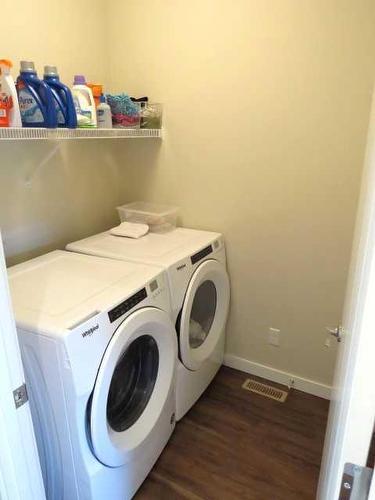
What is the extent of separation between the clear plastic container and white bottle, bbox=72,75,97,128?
0.61m

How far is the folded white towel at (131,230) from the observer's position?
2008mm

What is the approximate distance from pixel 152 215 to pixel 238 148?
60 cm

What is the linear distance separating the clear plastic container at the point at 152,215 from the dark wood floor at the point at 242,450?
3.30 ft

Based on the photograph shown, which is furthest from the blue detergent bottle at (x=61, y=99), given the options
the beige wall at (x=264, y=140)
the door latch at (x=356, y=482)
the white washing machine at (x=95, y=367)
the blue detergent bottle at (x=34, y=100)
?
the door latch at (x=356, y=482)

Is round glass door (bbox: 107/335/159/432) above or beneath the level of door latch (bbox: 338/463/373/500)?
beneath

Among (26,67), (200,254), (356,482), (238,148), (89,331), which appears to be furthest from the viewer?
(238,148)

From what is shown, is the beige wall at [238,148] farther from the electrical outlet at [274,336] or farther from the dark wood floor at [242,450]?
the dark wood floor at [242,450]

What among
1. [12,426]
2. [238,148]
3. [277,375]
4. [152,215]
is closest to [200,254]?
[152,215]

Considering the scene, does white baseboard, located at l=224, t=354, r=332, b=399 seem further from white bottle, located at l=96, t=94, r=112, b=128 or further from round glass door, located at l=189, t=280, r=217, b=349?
white bottle, located at l=96, t=94, r=112, b=128

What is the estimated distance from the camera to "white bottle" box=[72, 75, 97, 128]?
1604 millimetres

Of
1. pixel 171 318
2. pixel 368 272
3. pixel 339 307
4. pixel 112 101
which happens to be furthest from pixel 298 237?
pixel 368 272

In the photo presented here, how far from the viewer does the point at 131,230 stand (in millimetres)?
2037

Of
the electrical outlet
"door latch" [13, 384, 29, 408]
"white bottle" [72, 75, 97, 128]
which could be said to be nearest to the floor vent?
the electrical outlet

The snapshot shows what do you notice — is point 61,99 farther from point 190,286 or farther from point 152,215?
point 190,286
